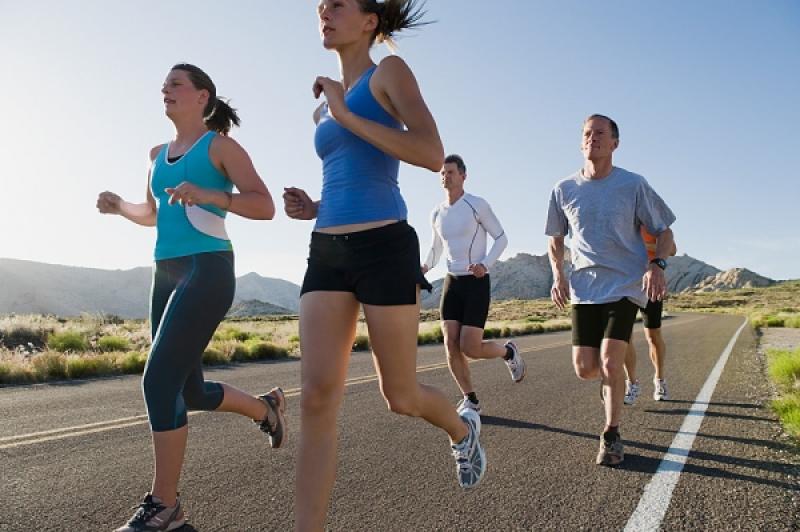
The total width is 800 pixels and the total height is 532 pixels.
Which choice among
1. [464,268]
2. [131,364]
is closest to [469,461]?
[464,268]

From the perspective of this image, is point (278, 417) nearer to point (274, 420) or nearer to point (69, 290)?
point (274, 420)

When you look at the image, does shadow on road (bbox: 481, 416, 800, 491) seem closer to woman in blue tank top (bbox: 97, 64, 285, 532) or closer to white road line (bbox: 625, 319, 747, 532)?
white road line (bbox: 625, 319, 747, 532)

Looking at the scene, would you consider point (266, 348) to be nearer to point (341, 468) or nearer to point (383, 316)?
point (341, 468)

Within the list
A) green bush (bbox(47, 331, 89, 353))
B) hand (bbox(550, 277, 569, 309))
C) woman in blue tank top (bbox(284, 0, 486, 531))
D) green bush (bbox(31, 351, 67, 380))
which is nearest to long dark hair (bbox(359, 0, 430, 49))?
woman in blue tank top (bbox(284, 0, 486, 531))

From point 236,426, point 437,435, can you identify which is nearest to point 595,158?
point 437,435

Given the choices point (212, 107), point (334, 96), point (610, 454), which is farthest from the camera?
point (610, 454)

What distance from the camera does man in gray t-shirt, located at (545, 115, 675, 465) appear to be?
15.3ft

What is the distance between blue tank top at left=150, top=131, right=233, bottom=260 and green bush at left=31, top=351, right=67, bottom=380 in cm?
816

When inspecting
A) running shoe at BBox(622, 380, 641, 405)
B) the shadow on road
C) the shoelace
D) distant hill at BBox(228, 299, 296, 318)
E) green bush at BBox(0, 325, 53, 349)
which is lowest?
the shadow on road

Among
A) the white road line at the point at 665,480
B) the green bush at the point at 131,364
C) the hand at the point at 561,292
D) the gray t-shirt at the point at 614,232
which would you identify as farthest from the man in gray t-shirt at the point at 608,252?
the green bush at the point at 131,364

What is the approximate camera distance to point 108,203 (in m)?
3.87

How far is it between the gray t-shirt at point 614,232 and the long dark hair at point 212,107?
9.16 ft

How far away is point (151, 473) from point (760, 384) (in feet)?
27.2

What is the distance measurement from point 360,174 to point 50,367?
9.55 metres
